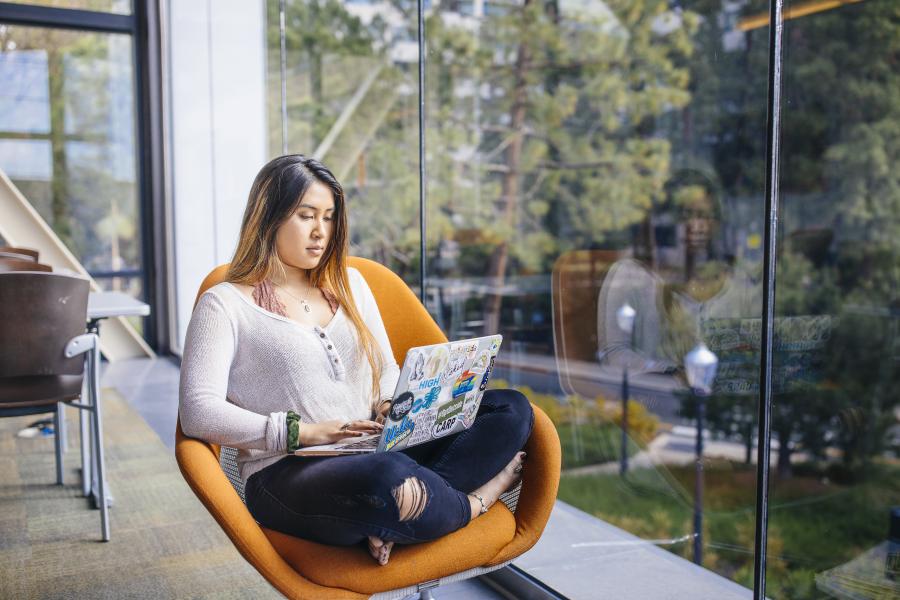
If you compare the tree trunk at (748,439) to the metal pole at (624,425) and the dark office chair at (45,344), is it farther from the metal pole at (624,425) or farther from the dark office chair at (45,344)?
the dark office chair at (45,344)

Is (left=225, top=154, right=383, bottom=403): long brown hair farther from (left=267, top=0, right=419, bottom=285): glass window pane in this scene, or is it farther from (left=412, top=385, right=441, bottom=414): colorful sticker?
(left=267, top=0, right=419, bottom=285): glass window pane

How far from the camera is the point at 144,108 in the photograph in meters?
6.09

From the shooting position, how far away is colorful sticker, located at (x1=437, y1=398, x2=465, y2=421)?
4.53ft

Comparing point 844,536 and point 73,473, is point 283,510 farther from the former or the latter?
point 844,536

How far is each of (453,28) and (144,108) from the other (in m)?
6.00

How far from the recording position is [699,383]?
9.30m

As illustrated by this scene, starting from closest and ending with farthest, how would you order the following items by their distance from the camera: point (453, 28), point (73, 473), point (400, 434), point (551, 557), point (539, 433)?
point (400, 434) < point (539, 433) < point (551, 557) < point (73, 473) < point (453, 28)

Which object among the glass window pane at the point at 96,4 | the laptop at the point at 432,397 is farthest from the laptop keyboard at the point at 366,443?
the glass window pane at the point at 96,4

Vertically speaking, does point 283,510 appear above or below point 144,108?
below

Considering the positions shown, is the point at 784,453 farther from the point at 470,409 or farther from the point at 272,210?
the point at 272,210

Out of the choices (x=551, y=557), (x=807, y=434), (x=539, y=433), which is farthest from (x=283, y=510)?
(x=807, y=434)

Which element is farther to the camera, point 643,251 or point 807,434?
point 643,251

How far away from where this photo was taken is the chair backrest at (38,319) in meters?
2.23

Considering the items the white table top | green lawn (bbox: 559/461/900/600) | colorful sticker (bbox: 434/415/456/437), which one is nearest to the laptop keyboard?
colorful sticker (bbox: 434/415/456/437)
